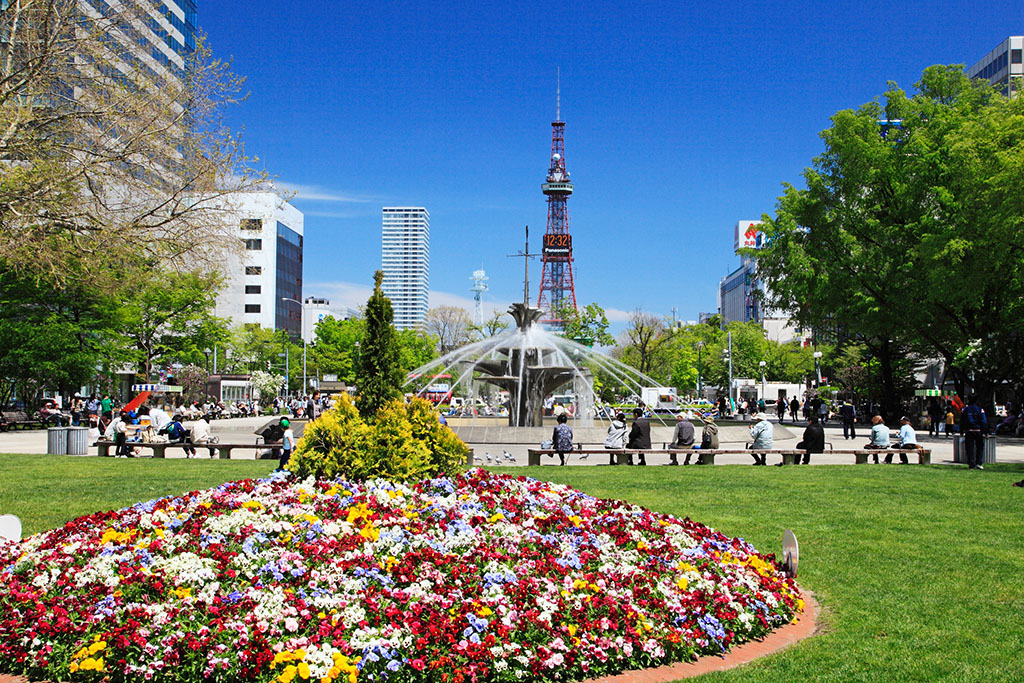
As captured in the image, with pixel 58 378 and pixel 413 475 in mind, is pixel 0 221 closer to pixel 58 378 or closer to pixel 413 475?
pixel 413 475

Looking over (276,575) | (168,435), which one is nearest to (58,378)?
(168,435)

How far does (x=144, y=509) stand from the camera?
8867mm

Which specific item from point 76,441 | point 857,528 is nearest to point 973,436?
point 857,528

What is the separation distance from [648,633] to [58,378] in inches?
1516

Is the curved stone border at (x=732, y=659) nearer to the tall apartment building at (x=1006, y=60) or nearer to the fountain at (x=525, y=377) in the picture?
the fountain at (x=525, y=377)

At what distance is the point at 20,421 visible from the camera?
3666 centimetres

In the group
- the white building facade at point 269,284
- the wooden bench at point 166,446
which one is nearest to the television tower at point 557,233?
the white building facade at point 269,284

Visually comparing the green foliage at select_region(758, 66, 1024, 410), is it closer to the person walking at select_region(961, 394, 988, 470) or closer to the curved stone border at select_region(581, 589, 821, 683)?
the person walking at select_region(961, 394, 988, 470)

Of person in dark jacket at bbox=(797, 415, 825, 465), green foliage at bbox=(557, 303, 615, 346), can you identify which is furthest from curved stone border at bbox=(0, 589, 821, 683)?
green foliage at bbox=(557, 303, 615, 346)

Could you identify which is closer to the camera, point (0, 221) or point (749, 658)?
point (749, 658)

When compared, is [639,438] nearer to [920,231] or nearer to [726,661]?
[726,661]

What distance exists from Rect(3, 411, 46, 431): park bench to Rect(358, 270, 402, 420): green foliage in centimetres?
3173

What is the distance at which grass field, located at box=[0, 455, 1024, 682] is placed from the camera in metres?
6.42

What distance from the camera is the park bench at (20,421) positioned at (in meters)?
35.7
